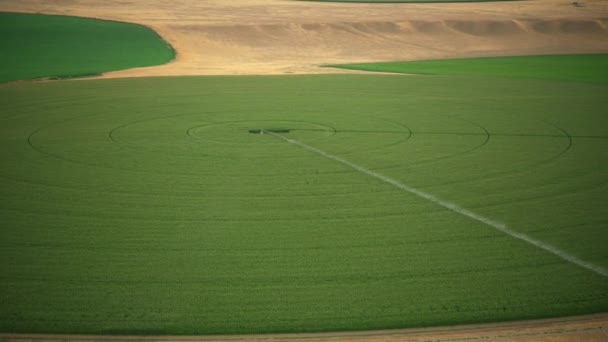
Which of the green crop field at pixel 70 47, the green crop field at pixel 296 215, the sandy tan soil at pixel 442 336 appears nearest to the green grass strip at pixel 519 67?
the green crop field at pixel 296 215

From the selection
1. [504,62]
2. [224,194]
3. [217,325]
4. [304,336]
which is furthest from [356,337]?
[504,62]

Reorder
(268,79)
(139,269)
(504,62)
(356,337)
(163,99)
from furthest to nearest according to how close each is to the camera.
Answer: (504,62), (268,79), (163,99), (139,269), (356,337)

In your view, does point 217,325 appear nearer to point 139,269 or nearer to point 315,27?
point 139,269

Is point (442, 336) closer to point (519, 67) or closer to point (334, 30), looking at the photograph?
point (519, 67)

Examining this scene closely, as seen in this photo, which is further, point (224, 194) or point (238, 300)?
point (224, 194)

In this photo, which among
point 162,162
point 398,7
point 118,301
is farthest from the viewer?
point 398,7

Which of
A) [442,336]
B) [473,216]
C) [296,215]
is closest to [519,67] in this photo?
[473,216]

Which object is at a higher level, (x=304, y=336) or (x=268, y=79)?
(x=304, y=336)

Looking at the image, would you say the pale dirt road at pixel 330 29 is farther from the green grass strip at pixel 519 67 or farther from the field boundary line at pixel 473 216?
the field boundary line at pixel 473 216
